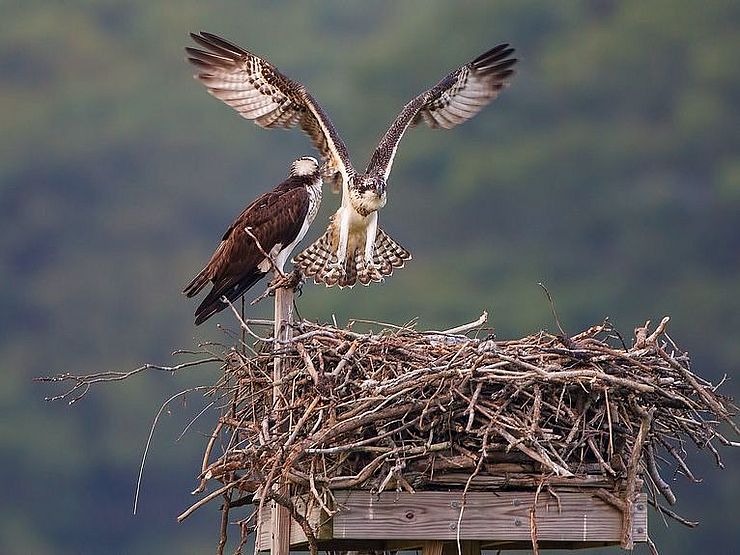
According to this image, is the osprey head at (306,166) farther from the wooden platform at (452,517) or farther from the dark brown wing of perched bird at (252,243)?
the wooden platform at (452,517)

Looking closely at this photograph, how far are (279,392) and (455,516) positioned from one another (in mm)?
830

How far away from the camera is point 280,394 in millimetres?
6062

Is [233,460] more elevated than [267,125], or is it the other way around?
[267,125]

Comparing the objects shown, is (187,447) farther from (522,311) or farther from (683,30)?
(683,30)

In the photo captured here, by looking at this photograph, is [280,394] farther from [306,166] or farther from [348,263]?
[306,166]

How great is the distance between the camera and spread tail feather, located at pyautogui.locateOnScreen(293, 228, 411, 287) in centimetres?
795

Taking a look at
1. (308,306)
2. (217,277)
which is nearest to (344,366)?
(217,277)

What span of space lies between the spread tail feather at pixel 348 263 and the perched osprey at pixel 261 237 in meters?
0.19

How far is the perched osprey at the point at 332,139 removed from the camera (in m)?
8.02

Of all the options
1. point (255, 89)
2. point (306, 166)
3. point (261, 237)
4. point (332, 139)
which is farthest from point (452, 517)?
point (255, 89)

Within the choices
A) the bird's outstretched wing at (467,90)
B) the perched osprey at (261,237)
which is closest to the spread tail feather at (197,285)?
the perched osprey at (261,237)

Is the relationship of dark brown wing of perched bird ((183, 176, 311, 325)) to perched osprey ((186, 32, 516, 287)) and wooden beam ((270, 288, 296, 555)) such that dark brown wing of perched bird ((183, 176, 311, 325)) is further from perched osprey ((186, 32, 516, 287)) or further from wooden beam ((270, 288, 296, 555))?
wooden beam ((270, 288, 296, 555))

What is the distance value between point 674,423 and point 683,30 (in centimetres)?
2792

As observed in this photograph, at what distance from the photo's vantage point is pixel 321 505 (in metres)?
5.52
